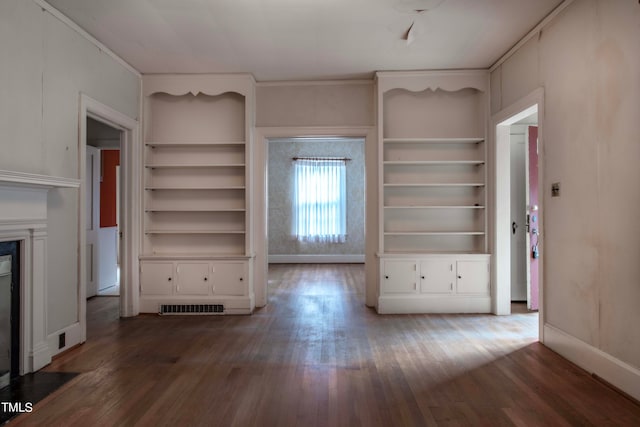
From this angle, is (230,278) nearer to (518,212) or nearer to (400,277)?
(400,277)

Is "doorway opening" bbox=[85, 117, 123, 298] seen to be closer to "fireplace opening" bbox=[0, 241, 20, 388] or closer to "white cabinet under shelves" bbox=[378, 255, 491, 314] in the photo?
"fireplace opening" bbox=[0, 241, 20, 388]

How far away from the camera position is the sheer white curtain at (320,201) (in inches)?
347

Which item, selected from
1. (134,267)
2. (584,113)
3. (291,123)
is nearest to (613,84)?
(584,113)

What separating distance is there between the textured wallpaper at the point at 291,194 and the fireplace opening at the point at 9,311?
6.36 meters

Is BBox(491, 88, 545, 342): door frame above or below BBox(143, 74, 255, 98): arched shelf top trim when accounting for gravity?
below

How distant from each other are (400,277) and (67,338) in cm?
327

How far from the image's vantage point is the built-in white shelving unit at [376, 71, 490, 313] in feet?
14.2

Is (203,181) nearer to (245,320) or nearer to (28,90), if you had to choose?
(245,320)

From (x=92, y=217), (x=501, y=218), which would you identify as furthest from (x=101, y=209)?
(x=501, y=218)

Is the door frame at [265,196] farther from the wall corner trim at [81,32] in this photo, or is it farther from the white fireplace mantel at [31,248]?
the white fireplace mantel at [31,248]

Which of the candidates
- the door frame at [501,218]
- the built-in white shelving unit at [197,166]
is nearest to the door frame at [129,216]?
the built-in white shelving unit at [197,166]

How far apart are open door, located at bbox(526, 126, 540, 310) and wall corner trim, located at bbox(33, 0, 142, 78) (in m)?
4.58

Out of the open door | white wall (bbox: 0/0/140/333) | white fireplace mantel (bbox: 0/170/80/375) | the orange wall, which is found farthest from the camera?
the orange wall

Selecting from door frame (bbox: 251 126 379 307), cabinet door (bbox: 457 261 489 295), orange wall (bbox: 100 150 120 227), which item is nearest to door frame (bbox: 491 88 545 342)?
cabinet door (bbox: 457 261 489 295)
